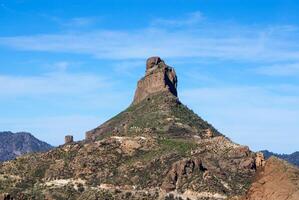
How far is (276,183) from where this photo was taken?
3881cm

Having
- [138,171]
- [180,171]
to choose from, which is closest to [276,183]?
[180,171]

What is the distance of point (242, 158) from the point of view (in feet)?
607

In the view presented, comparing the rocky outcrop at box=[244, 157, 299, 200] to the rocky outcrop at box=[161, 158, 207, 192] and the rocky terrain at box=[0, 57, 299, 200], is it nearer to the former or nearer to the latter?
the rocky terrain at box=[0, 57, 299, 200]

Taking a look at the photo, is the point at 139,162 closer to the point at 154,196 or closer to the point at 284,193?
the point at 154,196

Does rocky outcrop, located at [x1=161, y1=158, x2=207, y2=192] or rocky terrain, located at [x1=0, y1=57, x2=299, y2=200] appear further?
rocky outcrop, located at [x1=161, y1=158, x2=207, y2=192]

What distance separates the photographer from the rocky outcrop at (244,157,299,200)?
3816 cm

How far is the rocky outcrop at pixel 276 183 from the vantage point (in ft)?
125

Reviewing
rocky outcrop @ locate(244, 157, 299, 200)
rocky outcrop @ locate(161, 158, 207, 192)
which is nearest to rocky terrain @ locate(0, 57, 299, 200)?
rocky outcrop @ locate(161, 158, 207, 192)

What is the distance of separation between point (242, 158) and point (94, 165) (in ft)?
145

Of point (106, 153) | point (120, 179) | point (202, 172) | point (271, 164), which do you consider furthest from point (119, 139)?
point (271, 164)

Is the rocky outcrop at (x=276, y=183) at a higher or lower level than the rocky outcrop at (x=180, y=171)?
lower

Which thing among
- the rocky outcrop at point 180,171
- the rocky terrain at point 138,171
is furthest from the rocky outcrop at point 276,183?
the rocky outcrop at point 180,171

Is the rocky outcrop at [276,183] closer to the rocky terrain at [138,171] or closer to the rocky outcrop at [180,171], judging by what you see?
the rocky terrain at [138,171]

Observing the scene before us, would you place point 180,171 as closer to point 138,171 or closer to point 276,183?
point 138,171
